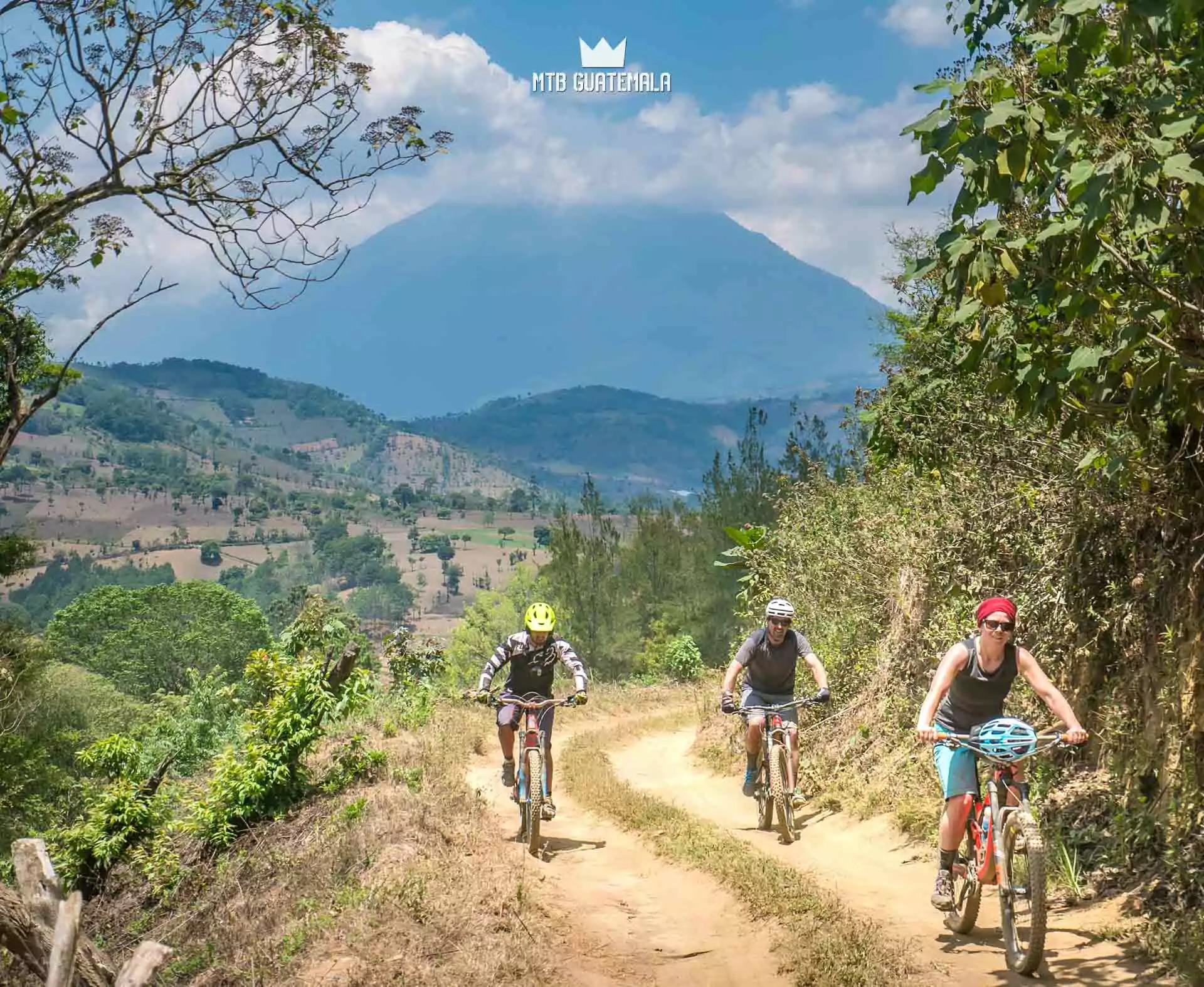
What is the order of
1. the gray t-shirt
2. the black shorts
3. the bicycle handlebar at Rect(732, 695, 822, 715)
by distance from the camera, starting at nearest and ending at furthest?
the black shorts → the bicycle handlebar at Rect(732, 695, 822, 715) → the gray t-shirt

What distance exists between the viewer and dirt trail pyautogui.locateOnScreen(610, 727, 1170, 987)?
6895 millimetres

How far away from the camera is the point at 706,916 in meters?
8.55

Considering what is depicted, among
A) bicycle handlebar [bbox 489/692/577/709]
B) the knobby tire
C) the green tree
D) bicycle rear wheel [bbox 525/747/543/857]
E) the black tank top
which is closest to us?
the black tank top

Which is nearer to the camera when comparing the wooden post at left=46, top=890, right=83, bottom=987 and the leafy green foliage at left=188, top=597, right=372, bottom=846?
the wooden post at left=46, top=890, right=83, bottom=987

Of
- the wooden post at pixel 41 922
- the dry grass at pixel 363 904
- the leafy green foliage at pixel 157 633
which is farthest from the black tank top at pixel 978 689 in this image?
the leafy green foliage at pixel 157 633

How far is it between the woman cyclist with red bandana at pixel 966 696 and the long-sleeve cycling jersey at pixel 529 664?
13.3ft

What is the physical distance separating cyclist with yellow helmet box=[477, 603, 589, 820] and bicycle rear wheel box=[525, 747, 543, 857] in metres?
0.22

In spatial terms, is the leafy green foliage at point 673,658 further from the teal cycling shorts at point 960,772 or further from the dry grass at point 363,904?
the teal cycling shorts at point 960,772

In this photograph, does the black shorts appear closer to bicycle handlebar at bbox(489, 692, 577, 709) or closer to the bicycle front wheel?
bicycle handlebar at bbox(489, 692, 577, 709)

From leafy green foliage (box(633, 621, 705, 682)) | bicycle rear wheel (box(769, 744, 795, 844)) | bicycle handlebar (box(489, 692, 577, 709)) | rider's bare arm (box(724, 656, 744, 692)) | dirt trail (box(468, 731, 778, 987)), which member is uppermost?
rider's bare arm (box(724, 656, 744, 692))

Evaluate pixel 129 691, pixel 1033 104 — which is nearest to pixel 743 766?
pixel 1033 104

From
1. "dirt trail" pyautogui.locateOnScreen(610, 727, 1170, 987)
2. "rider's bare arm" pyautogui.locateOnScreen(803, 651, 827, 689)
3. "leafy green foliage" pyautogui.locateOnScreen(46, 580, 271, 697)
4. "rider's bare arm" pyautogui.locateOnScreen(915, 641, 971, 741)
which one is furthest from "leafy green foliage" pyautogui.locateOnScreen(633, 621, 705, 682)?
"leafy green foliage" pyautogui.locateOnScreen(46, 580, 271, 697)

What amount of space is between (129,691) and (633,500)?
123 ft

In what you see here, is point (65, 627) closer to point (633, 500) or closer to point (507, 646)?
point (633, 500)
